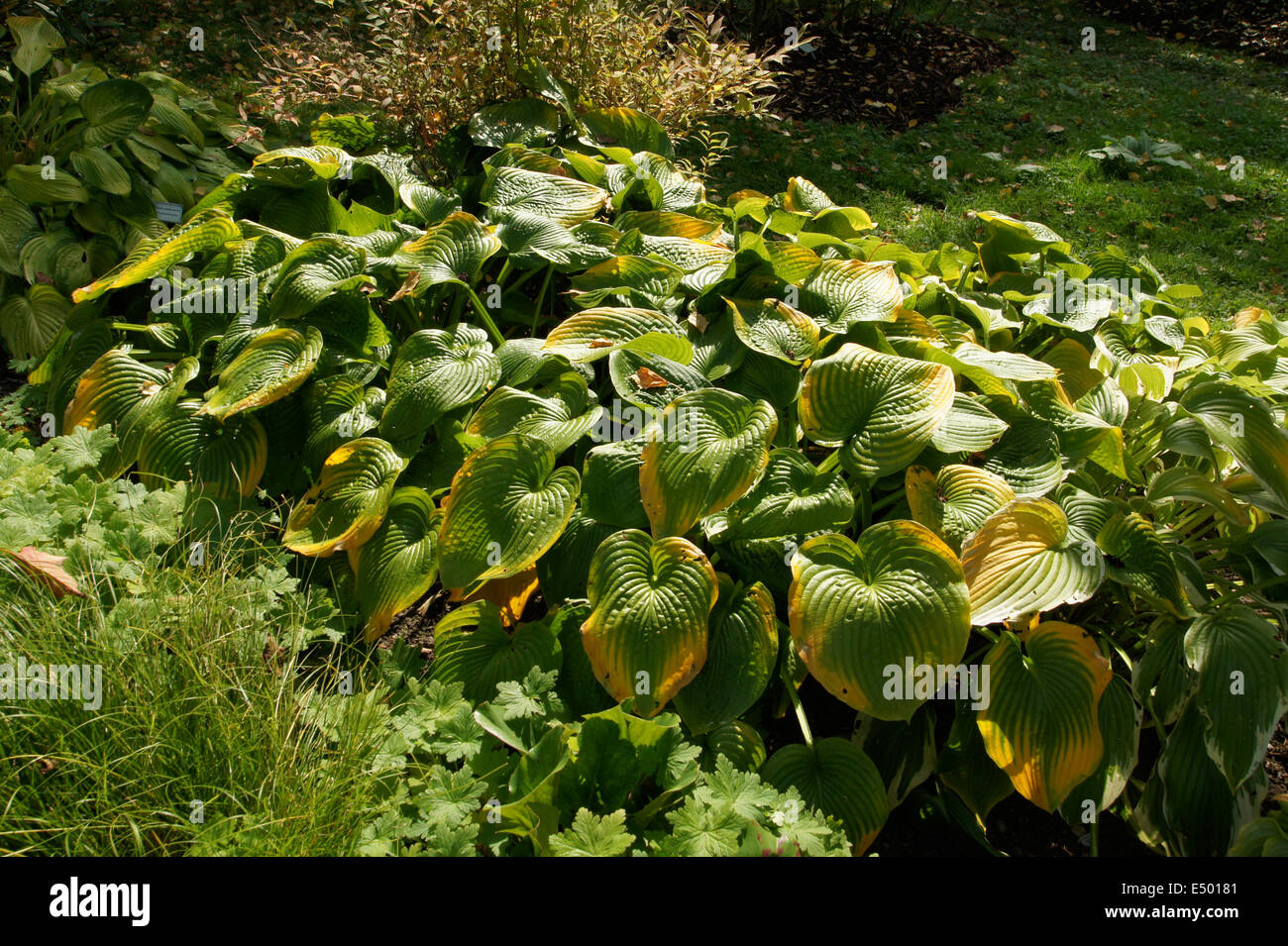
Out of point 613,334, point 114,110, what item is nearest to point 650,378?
point 613,334

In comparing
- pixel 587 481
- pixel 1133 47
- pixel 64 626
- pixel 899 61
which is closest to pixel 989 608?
pixel 587 481

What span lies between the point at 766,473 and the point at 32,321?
122 inches

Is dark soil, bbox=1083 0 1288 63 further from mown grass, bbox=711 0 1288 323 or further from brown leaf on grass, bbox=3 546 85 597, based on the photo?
brown leaf on grass, bbox=3 546 85 597

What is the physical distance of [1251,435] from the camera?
2.18m

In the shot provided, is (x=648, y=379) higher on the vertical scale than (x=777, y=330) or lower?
lower

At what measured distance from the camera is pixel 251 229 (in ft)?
10.9

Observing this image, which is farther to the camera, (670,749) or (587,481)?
(587,481)

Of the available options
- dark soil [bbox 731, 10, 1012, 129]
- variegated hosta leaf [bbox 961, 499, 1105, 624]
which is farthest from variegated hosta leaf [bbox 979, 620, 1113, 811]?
dark soil [bbox 731, 10, 1012, 129]

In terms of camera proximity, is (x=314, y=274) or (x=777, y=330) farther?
(x=314, y=274)

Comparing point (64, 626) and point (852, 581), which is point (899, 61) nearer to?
point (852, 581)

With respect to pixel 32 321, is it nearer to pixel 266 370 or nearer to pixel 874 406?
pixel 266 370

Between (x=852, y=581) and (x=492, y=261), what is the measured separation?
1964 millimetres

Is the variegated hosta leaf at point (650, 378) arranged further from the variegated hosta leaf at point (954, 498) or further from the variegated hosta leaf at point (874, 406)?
the variegated hosta leaf at point (954, 498)

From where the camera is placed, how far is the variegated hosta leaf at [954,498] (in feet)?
7.21
